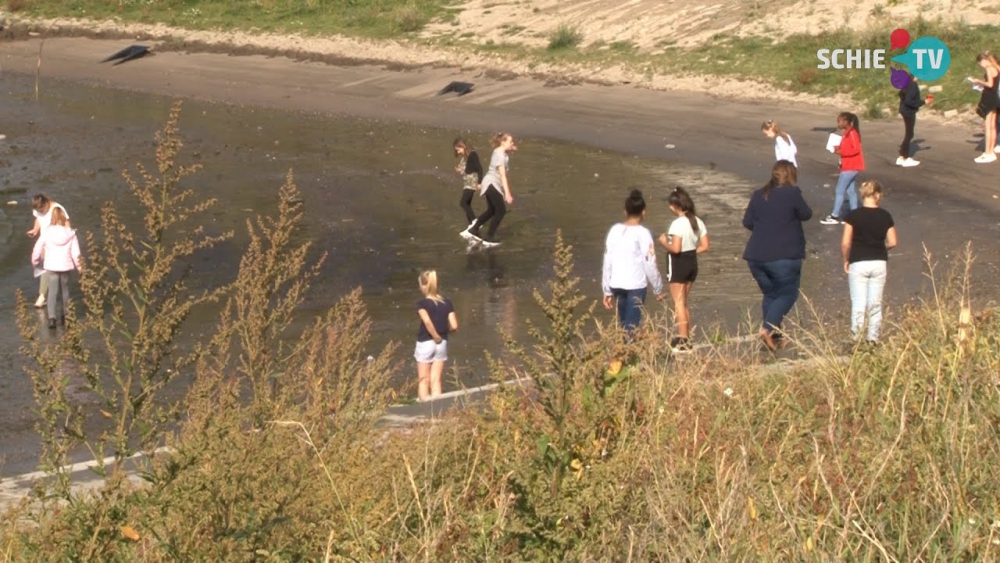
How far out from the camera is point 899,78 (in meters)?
25.1

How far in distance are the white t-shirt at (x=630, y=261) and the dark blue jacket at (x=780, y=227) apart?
31.6 inches

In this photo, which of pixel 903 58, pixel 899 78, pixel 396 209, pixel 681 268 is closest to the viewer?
Result: pixel 681 268

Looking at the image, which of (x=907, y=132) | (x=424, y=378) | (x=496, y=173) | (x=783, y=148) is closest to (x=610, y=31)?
(x=907, y=132)

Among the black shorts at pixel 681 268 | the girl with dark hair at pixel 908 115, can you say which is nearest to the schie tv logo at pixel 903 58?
the girl with dark hair at pixel 908 115

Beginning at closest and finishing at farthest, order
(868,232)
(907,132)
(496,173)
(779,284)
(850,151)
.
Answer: (868,232), (779,284), (496,173), (850,151), (907,132)

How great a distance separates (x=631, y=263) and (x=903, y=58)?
16275 mm

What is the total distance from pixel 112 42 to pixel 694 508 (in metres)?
33.9

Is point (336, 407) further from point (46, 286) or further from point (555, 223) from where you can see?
point (555, 223)

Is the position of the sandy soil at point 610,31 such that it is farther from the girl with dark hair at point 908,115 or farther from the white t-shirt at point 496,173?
the white t-shirt at point 496,173

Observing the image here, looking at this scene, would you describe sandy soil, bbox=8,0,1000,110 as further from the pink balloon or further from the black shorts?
the black shorts

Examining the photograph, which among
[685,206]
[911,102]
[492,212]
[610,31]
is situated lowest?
[492,212]

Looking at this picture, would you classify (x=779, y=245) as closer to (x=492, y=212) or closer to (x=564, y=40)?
(x=492, y=212)

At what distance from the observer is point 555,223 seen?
765 inches

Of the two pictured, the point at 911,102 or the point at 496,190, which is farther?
the point at 911,102
